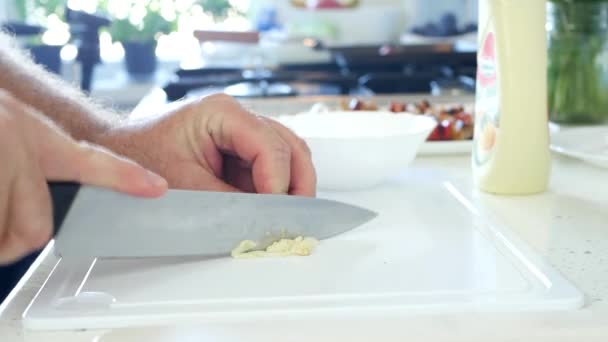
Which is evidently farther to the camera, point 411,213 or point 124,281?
point 411,213

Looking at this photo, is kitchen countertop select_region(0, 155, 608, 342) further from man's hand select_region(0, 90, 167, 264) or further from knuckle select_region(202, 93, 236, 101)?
knuckle select_region(202, 93, 236, 101)

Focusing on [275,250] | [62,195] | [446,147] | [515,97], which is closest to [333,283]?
[275,250]

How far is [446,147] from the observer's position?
92 cm

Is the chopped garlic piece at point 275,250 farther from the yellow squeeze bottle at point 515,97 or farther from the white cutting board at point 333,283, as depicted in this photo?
the yellow squeeze bottle at point 515,97

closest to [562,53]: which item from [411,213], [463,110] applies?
[463,110]

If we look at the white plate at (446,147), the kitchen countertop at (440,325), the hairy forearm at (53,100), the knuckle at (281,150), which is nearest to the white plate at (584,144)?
the white plate at (446,147)

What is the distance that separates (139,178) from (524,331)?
0.82ft

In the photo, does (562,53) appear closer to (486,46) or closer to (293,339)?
(486,46)

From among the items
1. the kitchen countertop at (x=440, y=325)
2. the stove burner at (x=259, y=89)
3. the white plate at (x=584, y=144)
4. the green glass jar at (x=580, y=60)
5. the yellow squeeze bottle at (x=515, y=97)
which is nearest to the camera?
the kitchen countertop at (x=440, y=325)

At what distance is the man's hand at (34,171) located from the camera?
0.44 m

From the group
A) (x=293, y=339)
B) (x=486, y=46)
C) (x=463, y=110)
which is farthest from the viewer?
(x=463, y=110)

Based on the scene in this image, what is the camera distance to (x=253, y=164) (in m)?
0.63

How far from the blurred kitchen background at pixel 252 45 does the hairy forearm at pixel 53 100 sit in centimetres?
58

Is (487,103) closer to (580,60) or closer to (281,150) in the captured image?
(281,150)
